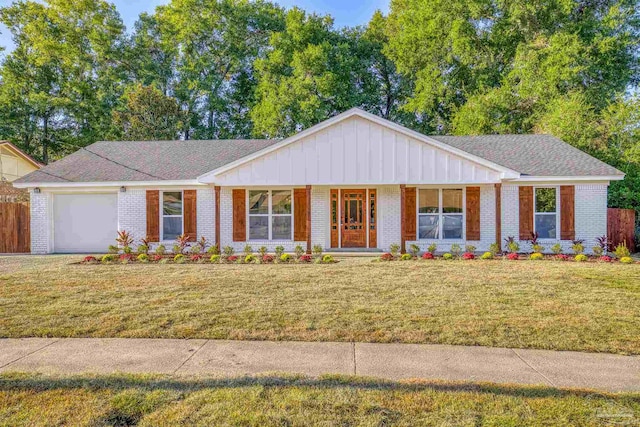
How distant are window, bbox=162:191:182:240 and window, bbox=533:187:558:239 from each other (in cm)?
1226

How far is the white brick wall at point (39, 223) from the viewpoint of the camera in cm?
1488

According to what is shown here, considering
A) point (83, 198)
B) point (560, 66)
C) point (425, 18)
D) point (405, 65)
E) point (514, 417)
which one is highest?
point (425, 18)

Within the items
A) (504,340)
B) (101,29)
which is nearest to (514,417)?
(504,340)

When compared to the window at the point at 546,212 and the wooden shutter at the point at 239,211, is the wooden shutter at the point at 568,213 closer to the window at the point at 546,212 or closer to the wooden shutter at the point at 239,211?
the window at the point at 546,212

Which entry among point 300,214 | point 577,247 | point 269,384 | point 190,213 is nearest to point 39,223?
point 190,213

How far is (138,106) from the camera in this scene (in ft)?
78.1

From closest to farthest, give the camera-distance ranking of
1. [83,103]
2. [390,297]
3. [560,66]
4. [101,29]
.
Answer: [390,297] < [560,66] < [83,103] < [101,29]

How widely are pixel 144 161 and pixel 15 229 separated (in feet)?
16.8

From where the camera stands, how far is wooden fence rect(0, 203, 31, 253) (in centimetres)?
1511

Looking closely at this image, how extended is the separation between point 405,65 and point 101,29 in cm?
2276

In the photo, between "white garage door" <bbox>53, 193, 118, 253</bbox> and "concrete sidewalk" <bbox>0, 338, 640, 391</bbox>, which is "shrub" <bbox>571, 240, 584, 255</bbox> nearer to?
"concrete sidewalk" <bbox>0, 338, 640, 391</bbox>

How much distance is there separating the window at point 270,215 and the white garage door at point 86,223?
5.28 m

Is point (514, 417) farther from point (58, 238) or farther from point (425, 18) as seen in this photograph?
point (425, 18)

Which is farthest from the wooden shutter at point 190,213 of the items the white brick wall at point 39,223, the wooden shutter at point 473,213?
the wooden shutter at point 473,213
